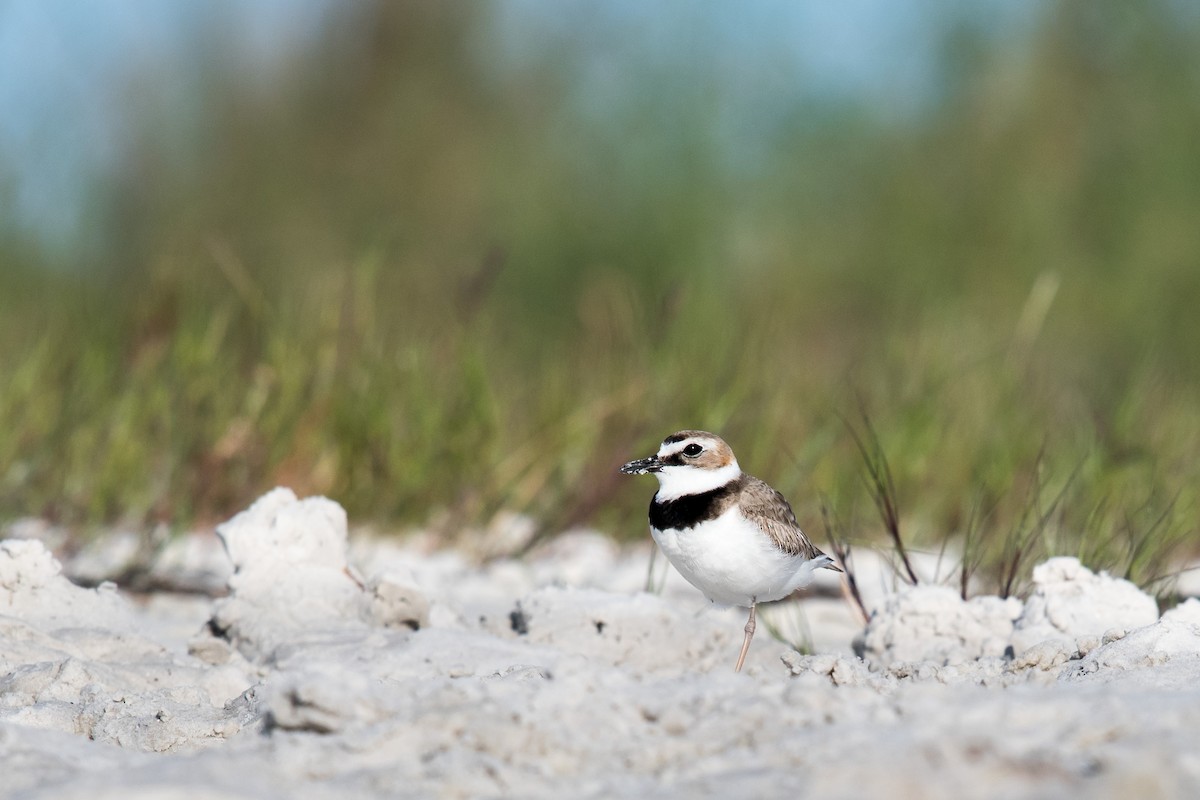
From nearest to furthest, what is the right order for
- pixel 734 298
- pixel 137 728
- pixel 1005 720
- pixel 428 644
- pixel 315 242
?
pixel 1005 720 < pixel 137 728 < pixel 428 644 < pixel 734 298 < pixel 315 242

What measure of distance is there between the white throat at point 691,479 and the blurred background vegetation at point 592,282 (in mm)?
922

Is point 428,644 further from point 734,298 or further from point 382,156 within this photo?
point 382,156

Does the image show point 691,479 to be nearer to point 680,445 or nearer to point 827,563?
point 680,445

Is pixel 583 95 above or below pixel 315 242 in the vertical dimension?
above

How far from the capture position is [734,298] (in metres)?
10.9

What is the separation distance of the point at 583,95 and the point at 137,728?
1023 centimetres

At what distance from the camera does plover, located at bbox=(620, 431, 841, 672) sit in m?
3.52

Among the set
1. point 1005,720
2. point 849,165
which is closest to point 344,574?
point 1005,720

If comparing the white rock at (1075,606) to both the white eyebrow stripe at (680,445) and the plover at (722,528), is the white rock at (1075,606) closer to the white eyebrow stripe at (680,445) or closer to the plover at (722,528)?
the plover at (722,528)

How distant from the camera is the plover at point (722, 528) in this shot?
139 inches

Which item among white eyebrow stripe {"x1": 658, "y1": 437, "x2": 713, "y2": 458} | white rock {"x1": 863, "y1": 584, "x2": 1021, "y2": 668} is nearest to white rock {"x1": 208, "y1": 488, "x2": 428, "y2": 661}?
white eyebrow stripe {"x1": 658, "y1": 437, "x2": 713, "y2": 458}

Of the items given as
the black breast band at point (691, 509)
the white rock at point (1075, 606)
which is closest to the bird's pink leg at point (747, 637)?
the black breast band at point (691, 509)

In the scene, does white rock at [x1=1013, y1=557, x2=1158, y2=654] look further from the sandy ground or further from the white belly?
the white belly

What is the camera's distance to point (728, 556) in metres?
3.50
